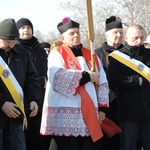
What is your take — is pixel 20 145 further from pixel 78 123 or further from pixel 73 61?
pixel 73 61

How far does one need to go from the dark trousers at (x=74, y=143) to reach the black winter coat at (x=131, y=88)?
0.80 metres

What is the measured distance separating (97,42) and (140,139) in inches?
917

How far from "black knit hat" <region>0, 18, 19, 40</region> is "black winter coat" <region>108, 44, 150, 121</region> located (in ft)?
5.15

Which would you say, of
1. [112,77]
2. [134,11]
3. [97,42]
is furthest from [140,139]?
[97,42]

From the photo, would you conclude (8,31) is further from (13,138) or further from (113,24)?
(113,24)

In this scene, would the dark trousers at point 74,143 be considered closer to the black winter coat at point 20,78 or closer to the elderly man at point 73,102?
the elderly man at point 73,102

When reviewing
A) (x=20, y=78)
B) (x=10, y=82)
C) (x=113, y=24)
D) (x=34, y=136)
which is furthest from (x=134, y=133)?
(x=10, y=82)

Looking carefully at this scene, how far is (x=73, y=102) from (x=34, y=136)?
1504mm

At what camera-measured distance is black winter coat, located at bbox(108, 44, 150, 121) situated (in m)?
4.72

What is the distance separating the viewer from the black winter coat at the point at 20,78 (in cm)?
387

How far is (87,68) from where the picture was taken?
4355mm

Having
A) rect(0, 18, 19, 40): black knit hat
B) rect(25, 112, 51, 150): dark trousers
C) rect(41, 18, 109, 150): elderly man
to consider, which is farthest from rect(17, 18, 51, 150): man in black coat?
rect(0, 18, 19, 40): black knit hat

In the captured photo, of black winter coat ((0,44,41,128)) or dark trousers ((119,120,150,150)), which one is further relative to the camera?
dark trousers ((119,120,150,150))

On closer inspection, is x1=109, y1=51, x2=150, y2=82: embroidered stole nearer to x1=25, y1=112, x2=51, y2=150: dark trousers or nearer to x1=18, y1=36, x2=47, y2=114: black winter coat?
x1=18, y1=36, x2=47, y2=114: black winter coat
